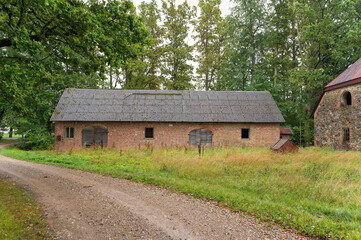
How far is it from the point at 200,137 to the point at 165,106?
14.0ft

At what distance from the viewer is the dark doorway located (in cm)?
1712

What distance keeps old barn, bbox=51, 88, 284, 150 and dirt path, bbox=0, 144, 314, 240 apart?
10.2 metres

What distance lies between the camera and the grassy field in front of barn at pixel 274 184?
455cm

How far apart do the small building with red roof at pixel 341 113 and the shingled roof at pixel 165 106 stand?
13.1ft

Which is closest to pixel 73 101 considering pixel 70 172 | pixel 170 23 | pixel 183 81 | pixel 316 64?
pixel 70 172

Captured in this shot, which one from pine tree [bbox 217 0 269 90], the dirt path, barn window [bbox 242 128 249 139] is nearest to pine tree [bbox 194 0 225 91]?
pine tree [bbox 217 0 269 90]

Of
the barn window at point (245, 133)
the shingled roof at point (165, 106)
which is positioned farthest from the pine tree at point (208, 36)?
the barn window at point (245, 133)

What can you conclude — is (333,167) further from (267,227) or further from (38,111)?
(38,111)

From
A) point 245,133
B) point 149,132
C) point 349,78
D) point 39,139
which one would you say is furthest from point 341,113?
point 39,139

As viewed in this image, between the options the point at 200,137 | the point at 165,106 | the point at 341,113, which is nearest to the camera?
the point at 341,113

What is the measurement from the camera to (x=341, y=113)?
16.4 m

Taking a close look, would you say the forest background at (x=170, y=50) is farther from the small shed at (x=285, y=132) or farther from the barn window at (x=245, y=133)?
the barn window at (x=245, y=133)

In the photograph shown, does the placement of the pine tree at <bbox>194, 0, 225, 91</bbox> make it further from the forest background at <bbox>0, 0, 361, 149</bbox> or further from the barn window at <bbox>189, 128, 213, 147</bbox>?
the barn window at <bbox>189, 128, 213, 147</bbox>

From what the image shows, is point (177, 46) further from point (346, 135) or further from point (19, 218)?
point (19, 218)
